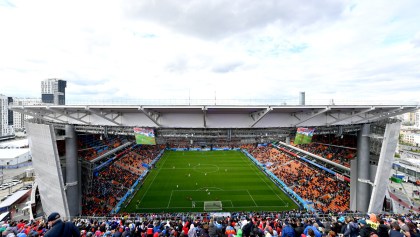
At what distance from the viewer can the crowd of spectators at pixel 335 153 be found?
26.9 metres

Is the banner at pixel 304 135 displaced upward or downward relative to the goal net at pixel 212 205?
upward

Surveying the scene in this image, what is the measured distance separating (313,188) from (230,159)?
23357 mm

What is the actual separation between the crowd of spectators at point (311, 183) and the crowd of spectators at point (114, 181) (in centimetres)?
2253

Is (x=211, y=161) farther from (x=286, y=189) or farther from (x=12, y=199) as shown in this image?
(x=12, y=199)

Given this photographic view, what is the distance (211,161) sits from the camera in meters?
49.2

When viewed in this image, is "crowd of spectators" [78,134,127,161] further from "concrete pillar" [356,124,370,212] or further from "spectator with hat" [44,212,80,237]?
"concrete pillar" [356,124,370,212]

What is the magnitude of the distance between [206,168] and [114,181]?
1744 centimetres

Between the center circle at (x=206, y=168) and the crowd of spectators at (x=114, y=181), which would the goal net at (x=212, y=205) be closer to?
the crowd of spectators at (x=114, y=181)

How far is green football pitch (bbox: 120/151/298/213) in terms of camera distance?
25.4 m

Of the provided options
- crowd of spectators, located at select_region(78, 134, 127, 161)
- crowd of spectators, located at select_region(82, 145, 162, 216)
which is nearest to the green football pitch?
crowd of spectators, located at select_region(82, 145, 162, 216)

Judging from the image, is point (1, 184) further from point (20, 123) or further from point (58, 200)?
point (20, 123)

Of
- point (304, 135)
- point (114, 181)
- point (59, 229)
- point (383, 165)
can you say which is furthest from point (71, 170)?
point (383, 165)

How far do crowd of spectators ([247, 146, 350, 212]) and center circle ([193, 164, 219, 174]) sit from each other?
33.5 feet

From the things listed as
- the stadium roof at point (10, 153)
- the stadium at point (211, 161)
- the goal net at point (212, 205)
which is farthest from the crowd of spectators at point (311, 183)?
the stadium roof at point (10, 153)
